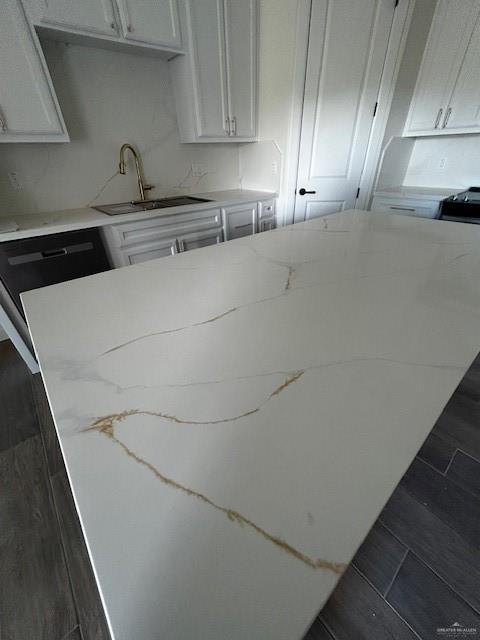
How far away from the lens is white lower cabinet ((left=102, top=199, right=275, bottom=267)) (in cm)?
192

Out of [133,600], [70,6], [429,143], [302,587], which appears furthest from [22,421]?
[429,143]

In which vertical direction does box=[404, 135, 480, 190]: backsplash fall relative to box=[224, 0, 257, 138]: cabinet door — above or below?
below

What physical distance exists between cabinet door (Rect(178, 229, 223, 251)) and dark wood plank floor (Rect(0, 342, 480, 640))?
156cm

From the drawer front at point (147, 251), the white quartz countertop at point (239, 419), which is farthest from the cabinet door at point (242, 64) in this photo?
the white quartz countertop at point (239, 419)

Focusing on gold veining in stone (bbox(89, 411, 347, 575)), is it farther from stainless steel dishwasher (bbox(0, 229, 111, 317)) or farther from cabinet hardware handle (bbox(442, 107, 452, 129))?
cabinet hardware handle (bbox(442, 107, 452, 129))

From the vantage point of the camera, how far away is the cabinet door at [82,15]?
4.98 feet

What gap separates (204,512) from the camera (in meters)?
0.33

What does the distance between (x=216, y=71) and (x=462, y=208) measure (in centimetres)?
219

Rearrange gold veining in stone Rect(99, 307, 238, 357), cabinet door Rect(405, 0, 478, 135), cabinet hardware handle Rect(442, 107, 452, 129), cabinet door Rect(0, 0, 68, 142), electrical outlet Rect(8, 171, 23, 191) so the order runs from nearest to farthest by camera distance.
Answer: gold veining in stone Rect(99, 307, 238, 357) → cabinet door Rect(0, 0, 68, 142) → electrical outlet Rect(8, 171, 23, 191) → cabinet door Rect(405, 0, 478, 135) → cabinet hardware handle Rect(442, 107, 452, 129)

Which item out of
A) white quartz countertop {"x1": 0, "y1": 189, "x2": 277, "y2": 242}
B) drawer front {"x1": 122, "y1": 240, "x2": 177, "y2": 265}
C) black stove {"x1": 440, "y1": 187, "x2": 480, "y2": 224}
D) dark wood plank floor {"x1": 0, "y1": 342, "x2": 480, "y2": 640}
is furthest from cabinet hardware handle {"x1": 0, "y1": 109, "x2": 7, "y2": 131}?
black stove {"x1": 440, "y1": 187, "x2": 480, "y2": 224}

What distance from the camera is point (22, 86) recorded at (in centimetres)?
156

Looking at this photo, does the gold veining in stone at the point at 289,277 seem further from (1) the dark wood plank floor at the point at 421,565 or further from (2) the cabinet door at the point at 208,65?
(2) the cabinet door at the point at 208,65

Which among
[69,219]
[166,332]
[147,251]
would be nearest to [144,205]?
[147,251]

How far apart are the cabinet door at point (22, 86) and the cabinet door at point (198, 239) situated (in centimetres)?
100
